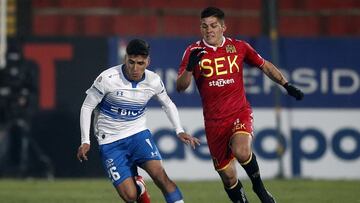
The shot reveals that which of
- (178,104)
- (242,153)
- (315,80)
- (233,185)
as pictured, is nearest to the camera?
(242,153)

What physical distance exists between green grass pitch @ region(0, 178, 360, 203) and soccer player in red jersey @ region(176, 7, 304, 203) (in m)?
2.26

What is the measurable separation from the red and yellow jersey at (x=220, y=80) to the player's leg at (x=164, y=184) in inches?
55.7

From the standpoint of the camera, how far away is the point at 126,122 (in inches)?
509

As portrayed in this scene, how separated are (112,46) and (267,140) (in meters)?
3.40

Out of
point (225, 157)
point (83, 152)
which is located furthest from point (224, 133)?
point (83, 152)

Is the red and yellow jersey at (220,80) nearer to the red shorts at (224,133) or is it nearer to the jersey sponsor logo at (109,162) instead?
the red shorts at (224,133)

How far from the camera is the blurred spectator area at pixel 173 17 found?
24.3m

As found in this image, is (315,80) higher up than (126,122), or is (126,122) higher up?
(126,122)

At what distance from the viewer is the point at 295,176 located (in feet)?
71.1

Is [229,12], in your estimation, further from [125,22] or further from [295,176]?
[295,176]

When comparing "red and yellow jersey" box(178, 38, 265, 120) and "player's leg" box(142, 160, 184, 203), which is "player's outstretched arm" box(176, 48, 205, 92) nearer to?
"red and yellow jersey" box(178, 38, 265, 120)

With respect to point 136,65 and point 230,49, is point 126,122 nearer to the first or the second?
point 136,65

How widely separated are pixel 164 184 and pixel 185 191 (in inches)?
221

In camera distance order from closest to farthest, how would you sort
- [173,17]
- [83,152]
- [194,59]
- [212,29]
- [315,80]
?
[83,152] < [194,59] < [212,29] < [315,80] < [173,17]
